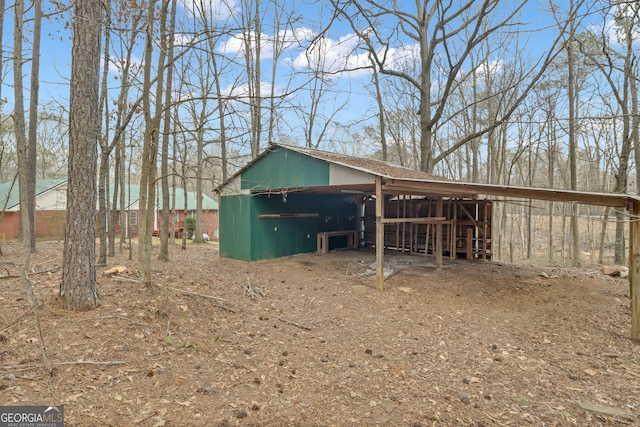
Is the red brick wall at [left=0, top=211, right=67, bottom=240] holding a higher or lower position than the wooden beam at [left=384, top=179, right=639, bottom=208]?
lower

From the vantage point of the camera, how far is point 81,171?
3.94 m

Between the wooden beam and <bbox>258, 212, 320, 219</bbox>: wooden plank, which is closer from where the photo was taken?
the wooden beam

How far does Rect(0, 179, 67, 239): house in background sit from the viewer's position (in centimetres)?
1723

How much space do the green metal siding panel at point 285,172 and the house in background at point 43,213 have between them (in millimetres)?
11376

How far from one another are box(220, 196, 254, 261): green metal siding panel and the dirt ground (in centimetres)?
423

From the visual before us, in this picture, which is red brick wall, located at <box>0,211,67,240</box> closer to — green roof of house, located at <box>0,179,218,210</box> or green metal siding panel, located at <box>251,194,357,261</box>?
green roof of house, located at <box>0,179,218,210</box>

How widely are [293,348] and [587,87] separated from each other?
1675 cm

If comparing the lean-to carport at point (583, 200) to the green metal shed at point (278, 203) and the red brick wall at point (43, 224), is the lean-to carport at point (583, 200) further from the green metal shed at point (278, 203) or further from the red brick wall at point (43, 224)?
the red brick wall at point (43, 224)

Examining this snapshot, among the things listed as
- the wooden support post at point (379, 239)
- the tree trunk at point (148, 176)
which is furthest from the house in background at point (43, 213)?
the wooden support post at point (379, 239)

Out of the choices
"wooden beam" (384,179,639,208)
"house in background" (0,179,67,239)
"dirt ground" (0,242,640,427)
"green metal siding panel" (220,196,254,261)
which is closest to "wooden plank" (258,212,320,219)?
"green metal siding panel" (220,196,254,261)

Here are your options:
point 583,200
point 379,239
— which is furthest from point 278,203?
point 583,200

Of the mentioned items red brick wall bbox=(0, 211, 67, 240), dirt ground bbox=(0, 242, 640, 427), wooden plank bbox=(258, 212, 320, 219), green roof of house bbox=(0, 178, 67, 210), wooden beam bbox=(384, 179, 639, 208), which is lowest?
dirt ground bbox=(0, 242, 640, 427)

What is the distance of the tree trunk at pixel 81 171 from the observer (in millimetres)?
3938

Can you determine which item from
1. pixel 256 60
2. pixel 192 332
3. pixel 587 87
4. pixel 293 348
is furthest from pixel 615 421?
pixel 256 60
